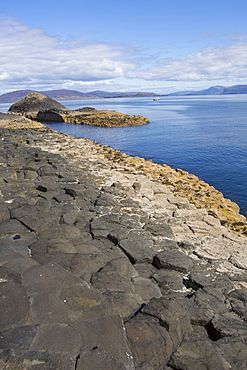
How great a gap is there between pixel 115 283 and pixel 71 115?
58.5m

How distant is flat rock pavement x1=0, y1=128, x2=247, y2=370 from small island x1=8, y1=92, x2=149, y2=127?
40408 millimetres

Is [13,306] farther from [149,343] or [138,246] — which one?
[138,246]

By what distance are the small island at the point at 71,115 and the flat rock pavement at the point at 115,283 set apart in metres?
40.4

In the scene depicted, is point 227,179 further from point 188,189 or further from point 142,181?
point 142,181

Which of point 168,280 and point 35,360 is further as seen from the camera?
point 168,280

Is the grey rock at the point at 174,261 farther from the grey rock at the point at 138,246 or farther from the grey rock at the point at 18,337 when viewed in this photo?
the grey rock at the point at 18,337

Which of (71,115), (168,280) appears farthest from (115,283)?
(71,115)

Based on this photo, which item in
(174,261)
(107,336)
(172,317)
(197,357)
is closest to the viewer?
(107,336)

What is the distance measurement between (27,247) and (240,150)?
23.5 m

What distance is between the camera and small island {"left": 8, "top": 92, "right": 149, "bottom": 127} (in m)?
50.0

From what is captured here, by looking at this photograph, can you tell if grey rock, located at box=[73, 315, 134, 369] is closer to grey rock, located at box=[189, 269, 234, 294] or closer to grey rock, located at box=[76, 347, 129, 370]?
grey rock, located at box=[76, 347, 129, 370]

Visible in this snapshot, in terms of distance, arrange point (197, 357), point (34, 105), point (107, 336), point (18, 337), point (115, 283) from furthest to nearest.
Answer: point (34, 105) < point (115, 283) < point (197, 357) < point (107, 336) < point (18, 337)

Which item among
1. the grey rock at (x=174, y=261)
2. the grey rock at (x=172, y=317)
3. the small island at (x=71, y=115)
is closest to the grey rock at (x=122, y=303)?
the grey rock at (x=172, y=317)

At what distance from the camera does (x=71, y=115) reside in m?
60.2
